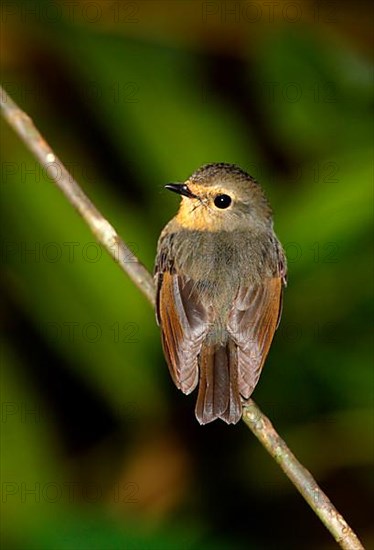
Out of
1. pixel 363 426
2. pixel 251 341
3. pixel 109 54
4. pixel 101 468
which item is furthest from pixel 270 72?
pixel 101 468

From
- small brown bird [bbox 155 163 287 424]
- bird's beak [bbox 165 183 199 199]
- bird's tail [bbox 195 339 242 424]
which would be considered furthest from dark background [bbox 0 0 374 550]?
bird's tail [bbox 195 339 242 424]

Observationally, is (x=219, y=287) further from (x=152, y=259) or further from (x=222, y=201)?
(x=152, y=259)

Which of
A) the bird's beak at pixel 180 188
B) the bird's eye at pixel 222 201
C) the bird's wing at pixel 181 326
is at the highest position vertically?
the bird's beak at pixel 180 188

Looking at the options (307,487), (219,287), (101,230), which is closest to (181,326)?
(219,287)

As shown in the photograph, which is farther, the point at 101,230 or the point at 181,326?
the point at 181,326

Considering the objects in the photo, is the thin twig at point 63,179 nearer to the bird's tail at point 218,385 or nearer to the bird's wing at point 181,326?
the bird's wing at point 181,326

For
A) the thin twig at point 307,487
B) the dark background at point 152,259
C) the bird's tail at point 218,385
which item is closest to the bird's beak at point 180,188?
the dark background at point 152,259
